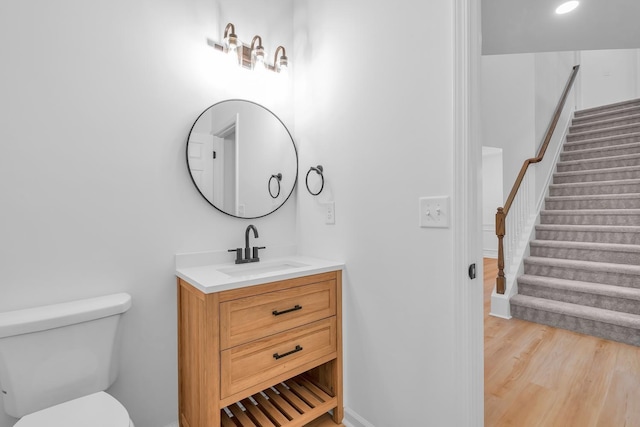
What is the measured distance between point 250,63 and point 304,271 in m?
1.31

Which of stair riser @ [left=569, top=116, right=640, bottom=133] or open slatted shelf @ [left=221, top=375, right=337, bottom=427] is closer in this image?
open slatted shelf @ [left=221, top=375, right=337, bottom=427]

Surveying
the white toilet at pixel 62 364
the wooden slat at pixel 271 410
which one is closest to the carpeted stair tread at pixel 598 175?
the wooden slat at pixel 271 410

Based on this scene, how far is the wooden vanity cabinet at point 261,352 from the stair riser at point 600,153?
4.56 m

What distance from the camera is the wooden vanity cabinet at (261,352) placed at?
4.12 ft

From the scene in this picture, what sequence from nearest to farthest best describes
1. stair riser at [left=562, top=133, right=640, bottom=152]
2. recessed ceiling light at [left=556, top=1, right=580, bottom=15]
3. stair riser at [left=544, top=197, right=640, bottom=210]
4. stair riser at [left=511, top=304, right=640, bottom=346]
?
recessed ceiling light at [left=556, top=1, right=580, bottom=15] < stair riser at [left=511, top=304, right=640, bottom=346] < stair riser at [left=544, top=197, right=640, bottom=210] < stair riser at [left=562, top=133, right=640, bottom=152]

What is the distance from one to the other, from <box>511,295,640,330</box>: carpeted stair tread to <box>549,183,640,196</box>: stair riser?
1.70 metres

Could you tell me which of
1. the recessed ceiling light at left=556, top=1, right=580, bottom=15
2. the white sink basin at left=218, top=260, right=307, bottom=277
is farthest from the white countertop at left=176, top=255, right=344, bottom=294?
the recessed ceiling light at left=556, top=1, right=580, bottom=15

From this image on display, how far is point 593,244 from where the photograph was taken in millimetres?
3143

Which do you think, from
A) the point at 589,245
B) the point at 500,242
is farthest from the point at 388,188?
the point at 589,245

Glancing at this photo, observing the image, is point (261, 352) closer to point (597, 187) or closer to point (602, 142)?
point (597, 187)

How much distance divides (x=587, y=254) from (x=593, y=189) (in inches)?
44.3

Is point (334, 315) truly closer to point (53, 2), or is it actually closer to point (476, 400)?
point (476, 400)

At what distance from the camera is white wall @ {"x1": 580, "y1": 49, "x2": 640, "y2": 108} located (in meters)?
5.61

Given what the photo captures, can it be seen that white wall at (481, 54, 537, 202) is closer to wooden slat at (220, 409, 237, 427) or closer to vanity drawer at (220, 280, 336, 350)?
vanity drawer at (220, 280, 336, 350)
